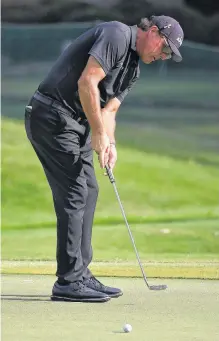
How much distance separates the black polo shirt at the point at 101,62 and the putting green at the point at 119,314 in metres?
0.96

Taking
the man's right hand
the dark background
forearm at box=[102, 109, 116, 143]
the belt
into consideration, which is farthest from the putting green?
the dark background

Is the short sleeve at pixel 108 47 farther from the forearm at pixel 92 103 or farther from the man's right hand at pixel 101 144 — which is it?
the man's right hand at pixel 101 144

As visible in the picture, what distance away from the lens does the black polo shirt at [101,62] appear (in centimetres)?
451

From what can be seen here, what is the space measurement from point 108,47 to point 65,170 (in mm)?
659

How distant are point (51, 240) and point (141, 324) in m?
2.60

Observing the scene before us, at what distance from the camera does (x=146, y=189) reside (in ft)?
21.9

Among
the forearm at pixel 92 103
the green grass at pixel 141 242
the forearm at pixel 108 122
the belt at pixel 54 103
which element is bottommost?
the green grass at pixel 141 242

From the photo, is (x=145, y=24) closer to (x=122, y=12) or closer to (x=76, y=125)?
(x=76, y=125)

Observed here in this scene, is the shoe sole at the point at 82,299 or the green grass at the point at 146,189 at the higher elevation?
the shoe sole at the point at 82,299

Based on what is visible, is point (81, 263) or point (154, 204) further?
point (154, 204)

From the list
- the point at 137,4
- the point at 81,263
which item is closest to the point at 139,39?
the point at 81,263

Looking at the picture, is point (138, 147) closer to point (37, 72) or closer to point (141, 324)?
point (37, 72)

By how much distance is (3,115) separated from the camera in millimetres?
6777

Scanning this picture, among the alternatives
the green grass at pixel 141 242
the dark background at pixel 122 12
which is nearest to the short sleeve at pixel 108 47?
the dark background at pixel 122 12
